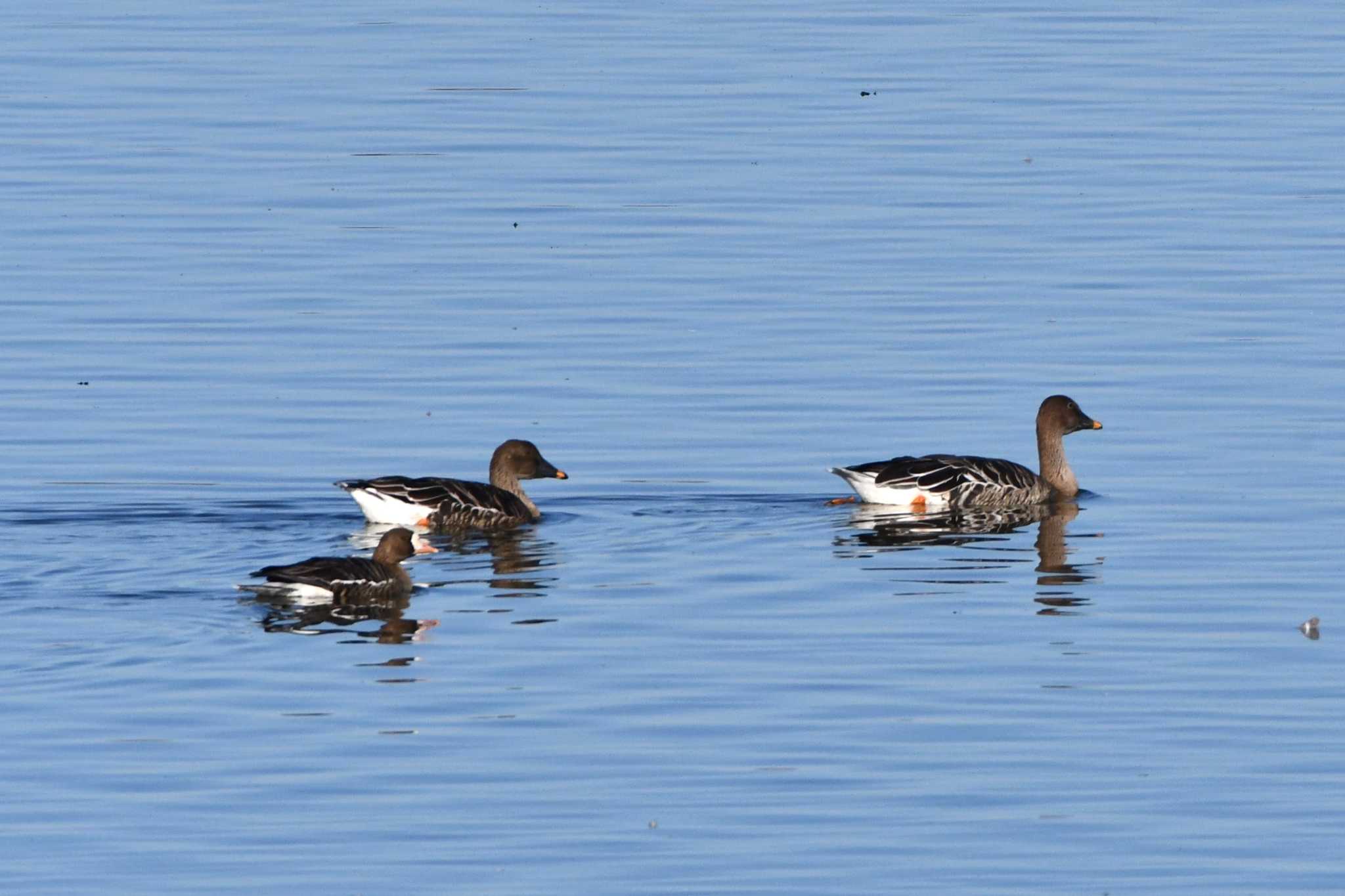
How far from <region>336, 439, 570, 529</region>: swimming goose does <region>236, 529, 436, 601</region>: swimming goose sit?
247 centimetres

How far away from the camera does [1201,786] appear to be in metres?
13.4

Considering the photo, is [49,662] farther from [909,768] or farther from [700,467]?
[700,467]

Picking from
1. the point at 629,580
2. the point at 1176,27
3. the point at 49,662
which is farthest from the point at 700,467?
the point at 1176,27

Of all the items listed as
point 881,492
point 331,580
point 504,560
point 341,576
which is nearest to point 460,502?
point 504,560

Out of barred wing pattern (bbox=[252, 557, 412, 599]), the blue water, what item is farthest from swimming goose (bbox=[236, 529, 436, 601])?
the blue water

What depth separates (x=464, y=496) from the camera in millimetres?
20844

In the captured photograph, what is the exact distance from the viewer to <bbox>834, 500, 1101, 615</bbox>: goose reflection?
60.8ft

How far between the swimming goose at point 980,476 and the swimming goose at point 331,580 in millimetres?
4424

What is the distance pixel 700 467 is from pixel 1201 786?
28.6 ft

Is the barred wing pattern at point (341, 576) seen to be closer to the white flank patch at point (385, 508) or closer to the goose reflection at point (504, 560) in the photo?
the goose reflection at point (504, 560)

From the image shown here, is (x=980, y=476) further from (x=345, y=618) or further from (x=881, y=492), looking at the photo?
(x=345, y=618)

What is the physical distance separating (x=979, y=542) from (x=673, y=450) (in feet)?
9.11

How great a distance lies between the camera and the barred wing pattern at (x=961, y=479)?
21203 mm

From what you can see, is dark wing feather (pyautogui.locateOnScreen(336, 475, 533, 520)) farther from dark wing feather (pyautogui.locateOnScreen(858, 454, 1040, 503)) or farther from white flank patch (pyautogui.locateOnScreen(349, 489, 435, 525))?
dark wing feather (pyautogui.locateOnScreen(858, 454, 1040, 503))
